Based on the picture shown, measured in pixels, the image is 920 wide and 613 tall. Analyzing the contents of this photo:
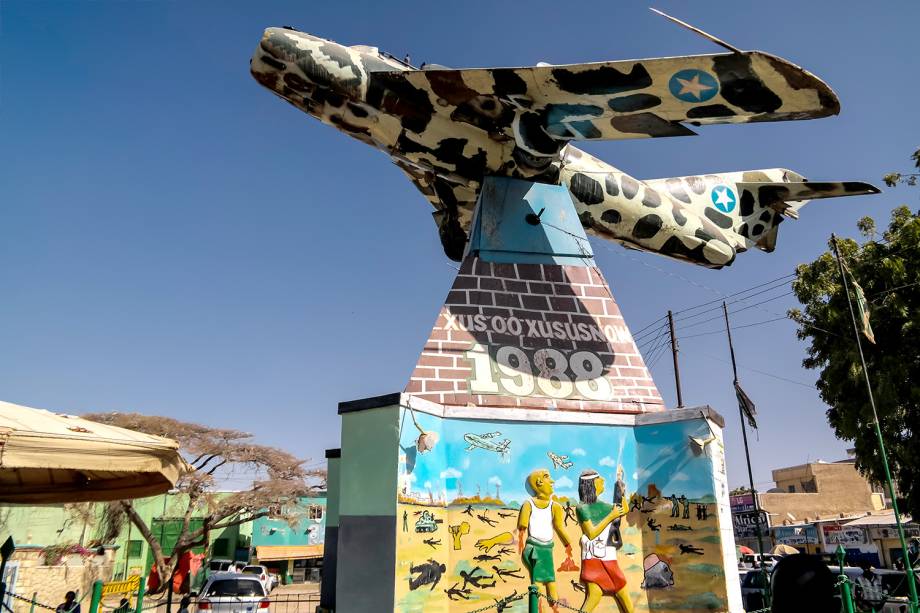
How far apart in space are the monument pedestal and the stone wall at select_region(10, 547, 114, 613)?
13.4m

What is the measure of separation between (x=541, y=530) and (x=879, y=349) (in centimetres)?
1530

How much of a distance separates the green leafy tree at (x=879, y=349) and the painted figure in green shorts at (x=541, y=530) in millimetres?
13873

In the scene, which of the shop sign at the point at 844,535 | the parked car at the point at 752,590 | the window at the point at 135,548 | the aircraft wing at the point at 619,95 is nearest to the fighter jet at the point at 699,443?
the aircraft wing at the point at 619,95

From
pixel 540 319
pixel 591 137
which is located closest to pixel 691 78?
pixel 591 137

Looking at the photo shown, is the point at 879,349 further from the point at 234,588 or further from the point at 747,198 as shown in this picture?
the point at 234,588

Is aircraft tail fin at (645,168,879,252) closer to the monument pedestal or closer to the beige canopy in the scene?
the monument pedestal

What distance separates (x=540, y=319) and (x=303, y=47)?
564 centimetres

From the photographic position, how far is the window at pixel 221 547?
3807cm

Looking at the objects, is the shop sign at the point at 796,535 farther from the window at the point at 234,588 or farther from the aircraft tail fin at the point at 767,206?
the window at the point at 234,588

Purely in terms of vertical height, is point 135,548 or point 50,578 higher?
point 135,548

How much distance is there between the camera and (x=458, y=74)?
9828mm

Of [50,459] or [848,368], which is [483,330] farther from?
[848,368]

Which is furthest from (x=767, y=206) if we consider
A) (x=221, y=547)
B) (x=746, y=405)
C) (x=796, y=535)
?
(x=221, y=547)

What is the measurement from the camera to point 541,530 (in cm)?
873
